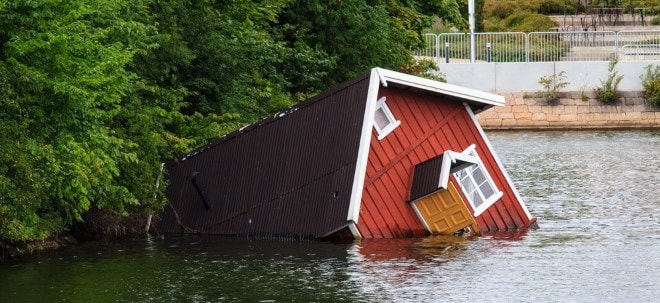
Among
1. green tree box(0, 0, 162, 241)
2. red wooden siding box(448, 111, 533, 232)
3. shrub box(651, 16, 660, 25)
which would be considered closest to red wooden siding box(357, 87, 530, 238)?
red wooden siding box(448, 111, 533, 232)

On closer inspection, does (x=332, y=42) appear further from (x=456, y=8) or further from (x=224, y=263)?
(x=224, y=263)

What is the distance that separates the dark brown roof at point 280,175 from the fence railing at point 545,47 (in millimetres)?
36206

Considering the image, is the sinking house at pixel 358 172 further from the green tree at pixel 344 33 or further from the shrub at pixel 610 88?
the shrub at pixel 610 88

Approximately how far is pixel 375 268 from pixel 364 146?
3954 mm

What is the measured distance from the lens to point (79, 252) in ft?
103

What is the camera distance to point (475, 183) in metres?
33.6

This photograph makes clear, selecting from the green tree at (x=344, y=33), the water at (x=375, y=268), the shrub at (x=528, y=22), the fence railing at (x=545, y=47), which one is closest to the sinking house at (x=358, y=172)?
the water at (x=375, y=268)

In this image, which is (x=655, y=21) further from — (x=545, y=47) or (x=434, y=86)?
(x=434, y=86)

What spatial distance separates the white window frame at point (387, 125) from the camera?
32688 mm

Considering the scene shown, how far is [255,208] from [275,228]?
2.42ft

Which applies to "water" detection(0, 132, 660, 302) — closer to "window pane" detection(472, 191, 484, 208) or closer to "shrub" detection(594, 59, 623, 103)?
"window pane" detection(472, 191, 484, 208)

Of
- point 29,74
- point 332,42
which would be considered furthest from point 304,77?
point 29,74

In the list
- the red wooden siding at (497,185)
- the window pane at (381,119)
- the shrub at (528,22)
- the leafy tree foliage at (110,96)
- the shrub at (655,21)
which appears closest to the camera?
the leafy tree foliage at (110,96)

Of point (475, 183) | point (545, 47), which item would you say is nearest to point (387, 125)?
point (475, 183)
